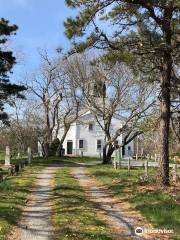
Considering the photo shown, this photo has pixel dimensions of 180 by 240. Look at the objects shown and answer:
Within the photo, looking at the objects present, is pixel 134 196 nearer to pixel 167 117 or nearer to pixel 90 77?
pixel 167 117

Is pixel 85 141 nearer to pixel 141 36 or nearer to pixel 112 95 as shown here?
pixel 112 95

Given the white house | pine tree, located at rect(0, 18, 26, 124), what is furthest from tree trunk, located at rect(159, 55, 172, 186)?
the white house

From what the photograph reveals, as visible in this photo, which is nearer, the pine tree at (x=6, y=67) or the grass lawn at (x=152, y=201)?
the grass lawn at (x=152, y=201)

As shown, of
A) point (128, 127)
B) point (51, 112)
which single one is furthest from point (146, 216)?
point (51, 112)

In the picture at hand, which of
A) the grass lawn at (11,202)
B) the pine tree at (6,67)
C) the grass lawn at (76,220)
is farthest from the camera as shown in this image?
the pine tree at (6,67)

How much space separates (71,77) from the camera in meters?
46.3

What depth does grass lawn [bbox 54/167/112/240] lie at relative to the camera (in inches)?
446

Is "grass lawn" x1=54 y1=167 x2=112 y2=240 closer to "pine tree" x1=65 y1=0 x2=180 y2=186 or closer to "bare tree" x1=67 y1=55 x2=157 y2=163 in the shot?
"pine tree" x1=65 y1=0 x2=180 y2=186

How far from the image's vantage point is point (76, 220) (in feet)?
42.9

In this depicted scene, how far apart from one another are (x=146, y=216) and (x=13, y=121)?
2617 inches

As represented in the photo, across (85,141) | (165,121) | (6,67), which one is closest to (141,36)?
(165,121)

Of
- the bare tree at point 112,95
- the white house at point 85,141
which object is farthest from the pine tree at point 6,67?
the white house at point 85,141

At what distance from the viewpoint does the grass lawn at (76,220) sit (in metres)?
11.3

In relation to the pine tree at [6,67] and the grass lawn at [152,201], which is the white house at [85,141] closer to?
the pine tree at [6,67]
